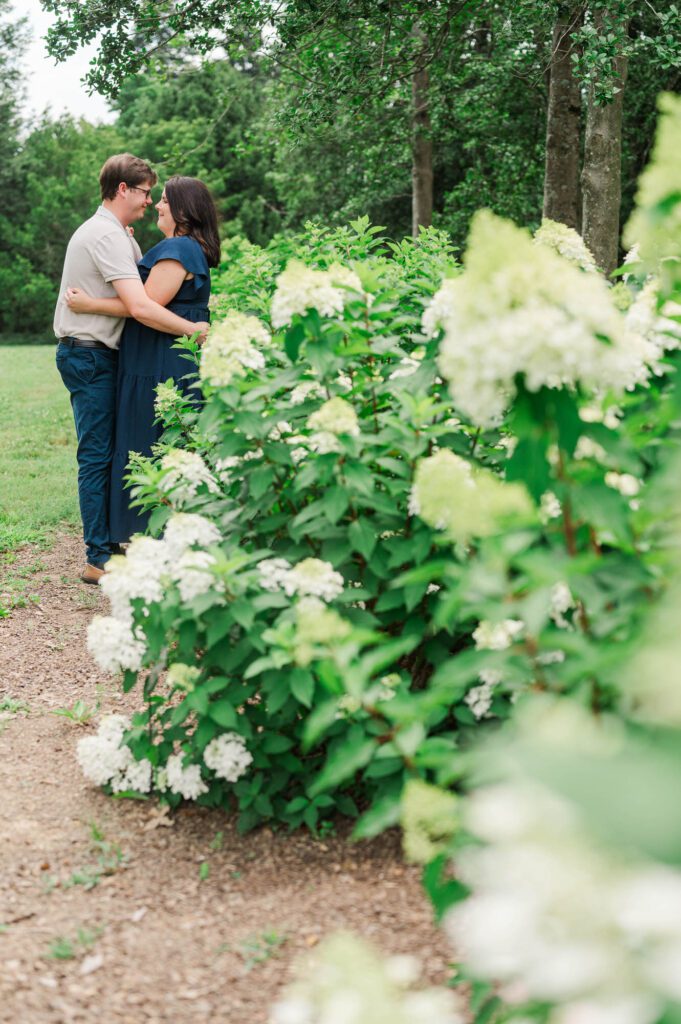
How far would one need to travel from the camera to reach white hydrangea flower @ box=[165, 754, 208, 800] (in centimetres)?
298

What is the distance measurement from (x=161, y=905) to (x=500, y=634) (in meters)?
1.24

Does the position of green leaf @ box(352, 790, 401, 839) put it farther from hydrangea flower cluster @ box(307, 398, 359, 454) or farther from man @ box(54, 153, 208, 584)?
man @ box(54, 153, 208, 584)

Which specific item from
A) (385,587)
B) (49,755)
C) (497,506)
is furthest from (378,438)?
(49,755)

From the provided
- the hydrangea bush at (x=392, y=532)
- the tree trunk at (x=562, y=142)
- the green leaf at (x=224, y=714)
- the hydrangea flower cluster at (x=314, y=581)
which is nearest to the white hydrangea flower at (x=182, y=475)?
the hydrangea bush at (x=392, y=532)

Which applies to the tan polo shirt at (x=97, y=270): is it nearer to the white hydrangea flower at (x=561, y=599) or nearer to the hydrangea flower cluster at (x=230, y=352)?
the hydrangea flower cluster at (x=230, y=352)

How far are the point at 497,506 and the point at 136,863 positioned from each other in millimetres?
1840

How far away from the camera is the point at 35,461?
9555mm

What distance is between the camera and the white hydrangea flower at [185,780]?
117 inches

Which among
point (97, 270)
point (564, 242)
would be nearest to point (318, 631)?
point (564, 242)

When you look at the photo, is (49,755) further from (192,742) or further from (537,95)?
(537,95)

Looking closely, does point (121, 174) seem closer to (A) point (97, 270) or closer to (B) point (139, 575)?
(A) point (97, 270)

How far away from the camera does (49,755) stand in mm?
3652

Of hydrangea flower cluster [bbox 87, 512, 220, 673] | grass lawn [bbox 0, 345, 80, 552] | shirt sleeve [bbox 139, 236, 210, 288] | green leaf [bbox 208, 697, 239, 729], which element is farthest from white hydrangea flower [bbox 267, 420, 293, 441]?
grass lawn [bbox 0, 345, 80, 552]

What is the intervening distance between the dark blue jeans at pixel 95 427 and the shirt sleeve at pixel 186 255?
0.62m
